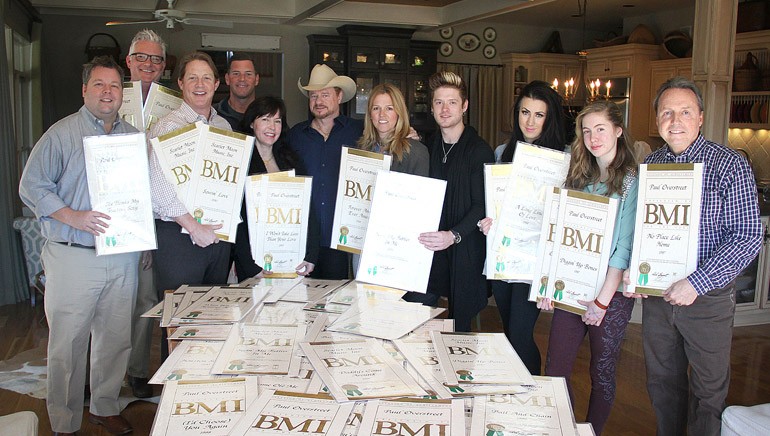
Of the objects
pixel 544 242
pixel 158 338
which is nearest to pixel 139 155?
pixel 544 242

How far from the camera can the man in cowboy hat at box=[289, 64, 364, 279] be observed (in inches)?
135

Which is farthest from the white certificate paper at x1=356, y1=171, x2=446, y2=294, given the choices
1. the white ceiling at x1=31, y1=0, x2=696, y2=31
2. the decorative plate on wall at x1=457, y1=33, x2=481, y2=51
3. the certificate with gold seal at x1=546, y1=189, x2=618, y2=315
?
the decorative plate on wall at x1=457, y1=33, x2=481, y2=51

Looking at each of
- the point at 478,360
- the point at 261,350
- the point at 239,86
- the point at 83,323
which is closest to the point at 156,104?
the point at 239,86

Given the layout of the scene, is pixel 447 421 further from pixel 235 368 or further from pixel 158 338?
pixel 158 338

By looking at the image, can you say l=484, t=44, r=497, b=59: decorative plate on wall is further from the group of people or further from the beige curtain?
the group of people

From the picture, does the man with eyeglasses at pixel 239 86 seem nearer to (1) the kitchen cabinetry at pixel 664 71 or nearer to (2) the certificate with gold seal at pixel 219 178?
(2) the certificate with gold seal at pixel 219 178

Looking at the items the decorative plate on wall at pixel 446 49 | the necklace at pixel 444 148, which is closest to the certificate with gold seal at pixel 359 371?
the necklace at pixel 444 148

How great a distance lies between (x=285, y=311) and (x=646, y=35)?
26.4 feet

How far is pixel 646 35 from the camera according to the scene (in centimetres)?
896

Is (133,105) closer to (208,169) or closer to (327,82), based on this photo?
(208,169)

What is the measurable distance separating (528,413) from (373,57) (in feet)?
26.7

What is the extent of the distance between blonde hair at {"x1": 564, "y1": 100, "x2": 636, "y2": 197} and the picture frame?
8242mm

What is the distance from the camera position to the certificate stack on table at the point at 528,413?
5.40ft

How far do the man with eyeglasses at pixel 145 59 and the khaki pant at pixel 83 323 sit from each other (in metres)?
1.09
